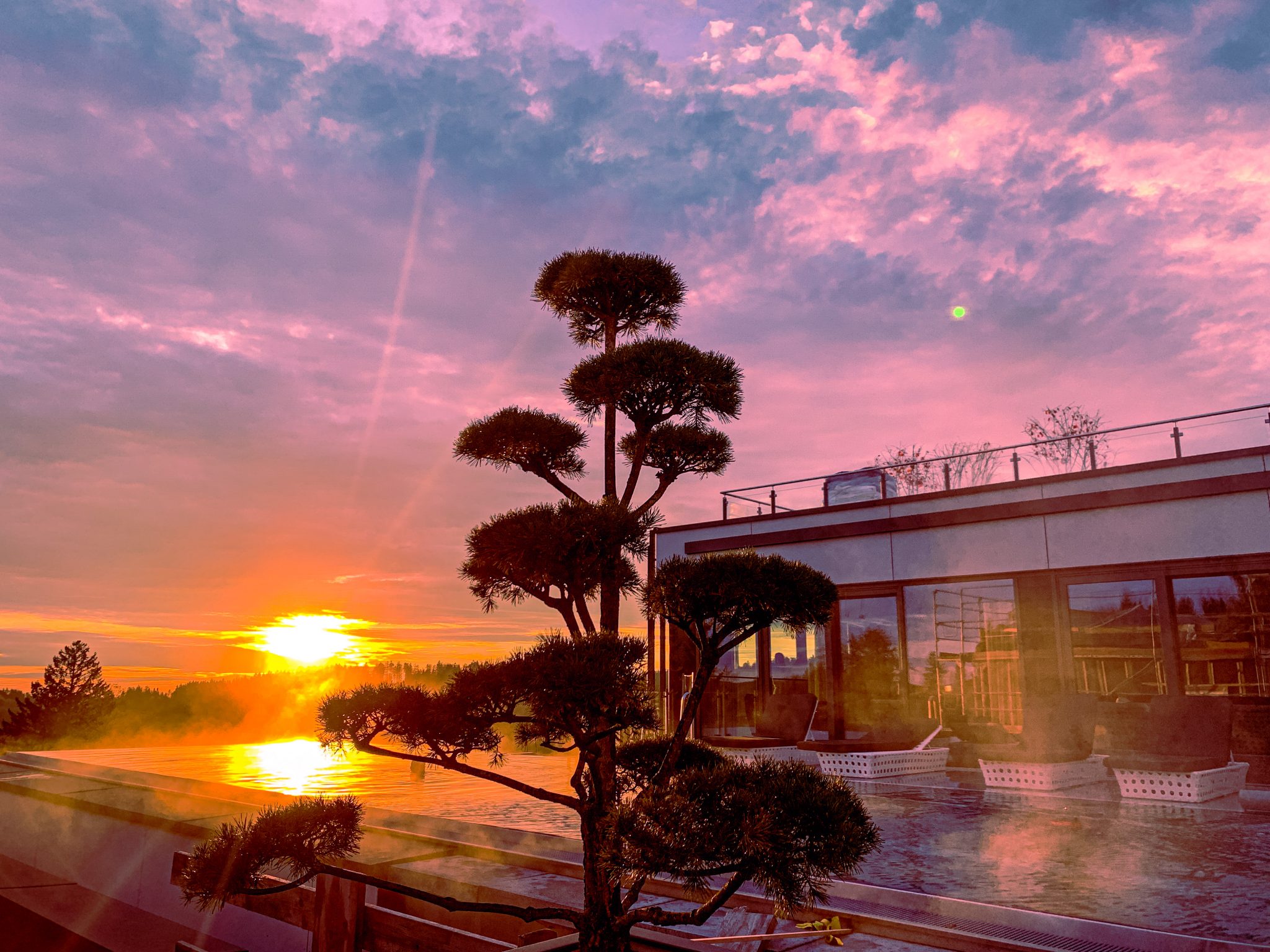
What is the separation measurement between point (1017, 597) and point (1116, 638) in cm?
112

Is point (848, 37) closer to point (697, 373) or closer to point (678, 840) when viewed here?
point (697, 373)

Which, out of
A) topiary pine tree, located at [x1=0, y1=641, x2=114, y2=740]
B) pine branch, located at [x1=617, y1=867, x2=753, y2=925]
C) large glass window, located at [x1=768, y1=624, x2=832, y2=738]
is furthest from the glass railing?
topiary pine tree, located at [x1=0, y1=641, x2=114, y2=740]

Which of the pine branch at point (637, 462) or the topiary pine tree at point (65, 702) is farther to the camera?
the topiary pine tree at point (65, 702)

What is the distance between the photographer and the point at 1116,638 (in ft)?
28.9

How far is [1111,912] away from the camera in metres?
3.41

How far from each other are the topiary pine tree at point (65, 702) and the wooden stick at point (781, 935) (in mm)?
24336

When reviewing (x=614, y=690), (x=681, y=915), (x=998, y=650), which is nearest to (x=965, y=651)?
(x=998, y=650)

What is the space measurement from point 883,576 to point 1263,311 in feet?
20.9

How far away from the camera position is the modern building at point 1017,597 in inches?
326

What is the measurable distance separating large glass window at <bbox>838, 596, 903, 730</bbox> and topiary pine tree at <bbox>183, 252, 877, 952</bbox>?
746 cm

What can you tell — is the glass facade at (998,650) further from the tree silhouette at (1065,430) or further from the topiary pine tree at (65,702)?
the topiary pine tree at (65,702)

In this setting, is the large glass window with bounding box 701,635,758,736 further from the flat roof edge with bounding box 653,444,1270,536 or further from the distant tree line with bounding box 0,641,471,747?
the distant tree line with bounding box 0,641,471,747

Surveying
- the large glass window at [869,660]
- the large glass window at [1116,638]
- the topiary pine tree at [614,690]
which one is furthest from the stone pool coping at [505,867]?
the large glass window at [869,660]

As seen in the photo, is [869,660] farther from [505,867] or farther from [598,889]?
[598,889]
